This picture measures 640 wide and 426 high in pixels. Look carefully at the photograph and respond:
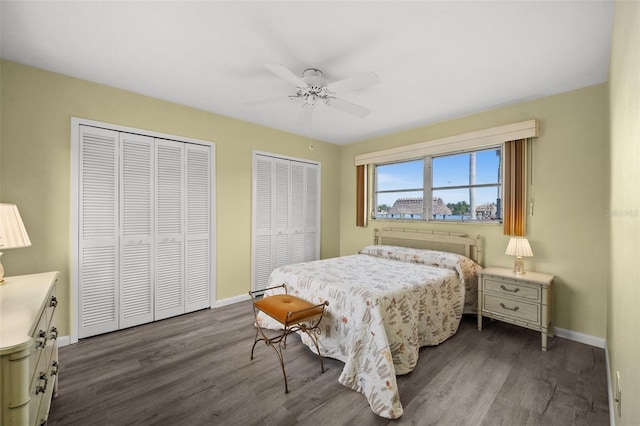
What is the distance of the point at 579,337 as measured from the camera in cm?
283

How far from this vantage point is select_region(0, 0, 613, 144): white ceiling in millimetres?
1825

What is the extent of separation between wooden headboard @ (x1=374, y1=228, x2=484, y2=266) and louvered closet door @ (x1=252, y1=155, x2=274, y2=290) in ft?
6.00

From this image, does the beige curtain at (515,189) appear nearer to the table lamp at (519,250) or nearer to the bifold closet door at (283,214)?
the table lamp at (519,250)

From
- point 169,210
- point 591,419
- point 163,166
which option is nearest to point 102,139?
point 163,166

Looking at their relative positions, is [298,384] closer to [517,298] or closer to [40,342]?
[40,342]

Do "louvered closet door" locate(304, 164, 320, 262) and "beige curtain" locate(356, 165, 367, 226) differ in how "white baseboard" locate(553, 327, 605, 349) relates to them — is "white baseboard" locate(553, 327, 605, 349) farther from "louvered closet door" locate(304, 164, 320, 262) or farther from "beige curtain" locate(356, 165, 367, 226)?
"louvered closet door" locate(304, 164, 320, 262)

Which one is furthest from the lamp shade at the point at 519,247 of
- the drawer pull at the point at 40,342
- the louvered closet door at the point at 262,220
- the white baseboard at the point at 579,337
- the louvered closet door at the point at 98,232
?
the louvered closet door at the point at 98,232

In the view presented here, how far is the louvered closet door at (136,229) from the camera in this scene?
10.1 feet

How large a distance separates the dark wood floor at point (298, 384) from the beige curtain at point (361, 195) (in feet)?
8.25

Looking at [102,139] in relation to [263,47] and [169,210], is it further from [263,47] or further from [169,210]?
[263,47]

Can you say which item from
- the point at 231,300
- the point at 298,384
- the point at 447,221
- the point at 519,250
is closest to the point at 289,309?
the point at 298,384

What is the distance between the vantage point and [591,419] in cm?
179

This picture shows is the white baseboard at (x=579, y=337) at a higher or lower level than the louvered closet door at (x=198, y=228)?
lower

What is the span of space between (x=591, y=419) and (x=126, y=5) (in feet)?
13.4
